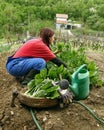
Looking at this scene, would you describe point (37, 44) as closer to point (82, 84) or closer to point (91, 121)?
point (82, 84)

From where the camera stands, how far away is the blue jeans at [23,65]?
4270 mm

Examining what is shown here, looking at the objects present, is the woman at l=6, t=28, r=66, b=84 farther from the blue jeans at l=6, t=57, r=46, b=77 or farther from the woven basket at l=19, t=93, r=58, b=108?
the woven basket at l=19, t=93, r=58, b=108

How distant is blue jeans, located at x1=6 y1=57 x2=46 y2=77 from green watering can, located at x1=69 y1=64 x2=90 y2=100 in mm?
632

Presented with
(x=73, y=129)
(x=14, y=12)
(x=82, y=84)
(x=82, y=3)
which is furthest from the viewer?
(x=82, y=3)

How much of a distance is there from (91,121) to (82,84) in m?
0.43

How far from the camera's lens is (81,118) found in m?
3.52

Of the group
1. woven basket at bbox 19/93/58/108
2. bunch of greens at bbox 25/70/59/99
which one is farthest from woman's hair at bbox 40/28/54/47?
woven basket at bbox 19/93/58/108

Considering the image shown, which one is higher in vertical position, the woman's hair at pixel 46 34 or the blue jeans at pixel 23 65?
the woman's hair at pixel 46 34

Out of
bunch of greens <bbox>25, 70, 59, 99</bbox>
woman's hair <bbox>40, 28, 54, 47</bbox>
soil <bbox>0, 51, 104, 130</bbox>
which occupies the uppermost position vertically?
woman's hair <bbox>40, 28, 54, 47</bbox>

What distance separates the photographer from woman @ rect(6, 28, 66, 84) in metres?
4.27

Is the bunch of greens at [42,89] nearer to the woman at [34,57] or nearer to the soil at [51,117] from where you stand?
the soil at [51,117]

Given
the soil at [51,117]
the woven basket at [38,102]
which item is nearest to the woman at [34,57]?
the soil at [51,117]

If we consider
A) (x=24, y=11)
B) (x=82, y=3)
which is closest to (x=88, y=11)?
(x=82, y=3)

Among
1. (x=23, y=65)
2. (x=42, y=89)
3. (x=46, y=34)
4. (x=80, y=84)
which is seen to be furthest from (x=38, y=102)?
(x=46, y=34)
